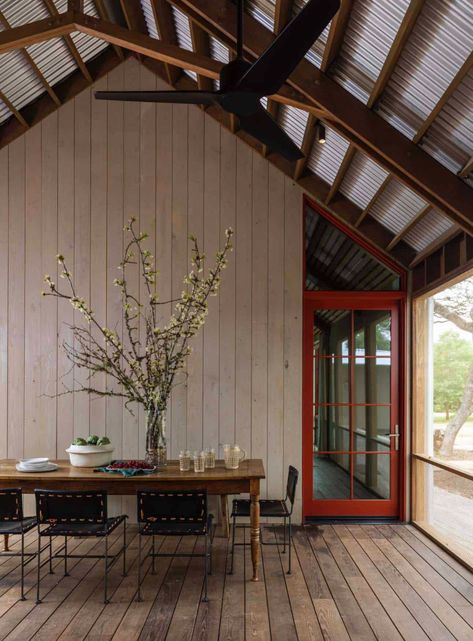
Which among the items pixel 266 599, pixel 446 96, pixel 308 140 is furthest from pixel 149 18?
pixel 266 599

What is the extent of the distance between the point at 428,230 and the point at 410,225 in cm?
17

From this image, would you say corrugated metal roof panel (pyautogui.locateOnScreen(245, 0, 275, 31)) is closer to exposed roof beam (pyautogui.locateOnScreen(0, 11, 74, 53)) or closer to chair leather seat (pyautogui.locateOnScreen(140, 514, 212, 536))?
exposed roof beam (pyautogui.locateOnScreen(0, 11, 74, 53))

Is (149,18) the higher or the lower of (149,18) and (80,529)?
the higher

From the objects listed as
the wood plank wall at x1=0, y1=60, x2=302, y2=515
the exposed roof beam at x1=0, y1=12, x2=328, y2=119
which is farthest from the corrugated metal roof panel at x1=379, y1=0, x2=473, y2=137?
the wood plank wall at x1=0, y1=60, x2=302, y2=515

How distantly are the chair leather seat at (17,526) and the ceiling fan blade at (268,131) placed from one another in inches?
128

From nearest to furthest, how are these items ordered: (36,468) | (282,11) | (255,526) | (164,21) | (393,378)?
(282,11), (255,526), (36,468), (164,21), (393,378)

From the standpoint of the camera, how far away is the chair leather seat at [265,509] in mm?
4883

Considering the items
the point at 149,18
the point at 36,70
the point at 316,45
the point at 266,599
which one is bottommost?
the point at 266,599

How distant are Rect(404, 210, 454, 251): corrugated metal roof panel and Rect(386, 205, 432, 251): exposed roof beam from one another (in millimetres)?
57

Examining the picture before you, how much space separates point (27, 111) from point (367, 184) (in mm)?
3767

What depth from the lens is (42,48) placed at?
5.65m

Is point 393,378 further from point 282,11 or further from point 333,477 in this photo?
point 282,11

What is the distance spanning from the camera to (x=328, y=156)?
5727 millimetres

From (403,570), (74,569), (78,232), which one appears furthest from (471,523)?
(78,232)
